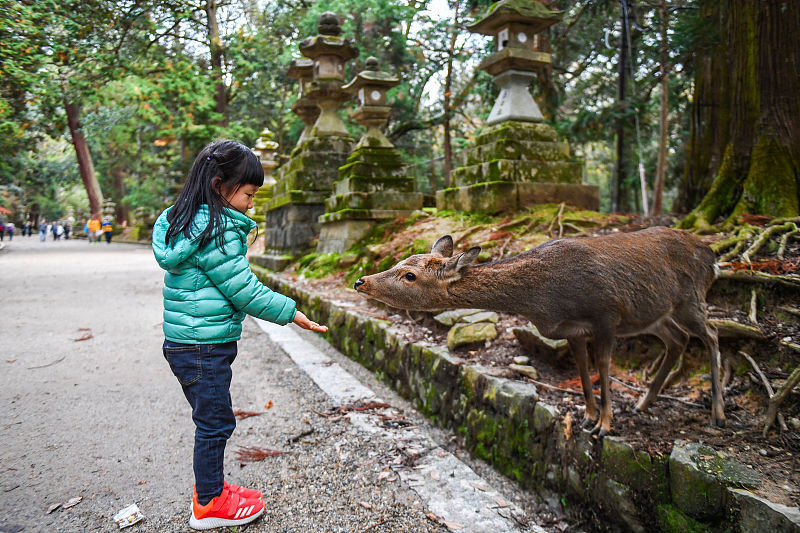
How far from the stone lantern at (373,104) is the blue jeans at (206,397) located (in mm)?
7130

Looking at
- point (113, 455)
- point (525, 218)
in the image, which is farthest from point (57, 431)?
point (525, 218)

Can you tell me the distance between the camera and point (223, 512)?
98.7 inches

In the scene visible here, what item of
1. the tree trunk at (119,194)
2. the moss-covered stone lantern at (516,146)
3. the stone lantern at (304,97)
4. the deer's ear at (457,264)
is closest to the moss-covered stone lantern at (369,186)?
the moss-covered stone lantern at (516,146)

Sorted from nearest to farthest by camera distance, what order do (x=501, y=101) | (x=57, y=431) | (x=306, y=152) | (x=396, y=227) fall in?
(x=57, y=431)
(x=501, y=101)
(x=396, y=227)
(x=306, y=152)

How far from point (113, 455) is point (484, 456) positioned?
243cm

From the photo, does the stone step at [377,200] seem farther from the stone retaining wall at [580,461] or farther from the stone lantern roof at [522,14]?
the stone retaining wall at [580,461]

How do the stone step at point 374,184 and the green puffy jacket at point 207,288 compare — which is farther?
the stone step at point 374,184

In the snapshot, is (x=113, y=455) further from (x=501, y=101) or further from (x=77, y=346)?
(x=501, y=101)

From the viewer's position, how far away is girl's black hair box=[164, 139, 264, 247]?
7.82 feet

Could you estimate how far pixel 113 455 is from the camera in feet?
10.7

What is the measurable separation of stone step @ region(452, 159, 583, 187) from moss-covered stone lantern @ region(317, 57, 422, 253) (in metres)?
1.89

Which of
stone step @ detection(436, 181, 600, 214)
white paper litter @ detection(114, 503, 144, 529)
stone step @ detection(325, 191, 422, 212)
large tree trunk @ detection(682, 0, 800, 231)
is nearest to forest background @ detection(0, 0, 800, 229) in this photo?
large tree trunk @ detection(682, 0, 800, 231)

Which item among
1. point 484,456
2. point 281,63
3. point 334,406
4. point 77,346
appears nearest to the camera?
point 484,456

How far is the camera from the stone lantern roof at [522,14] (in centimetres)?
678
